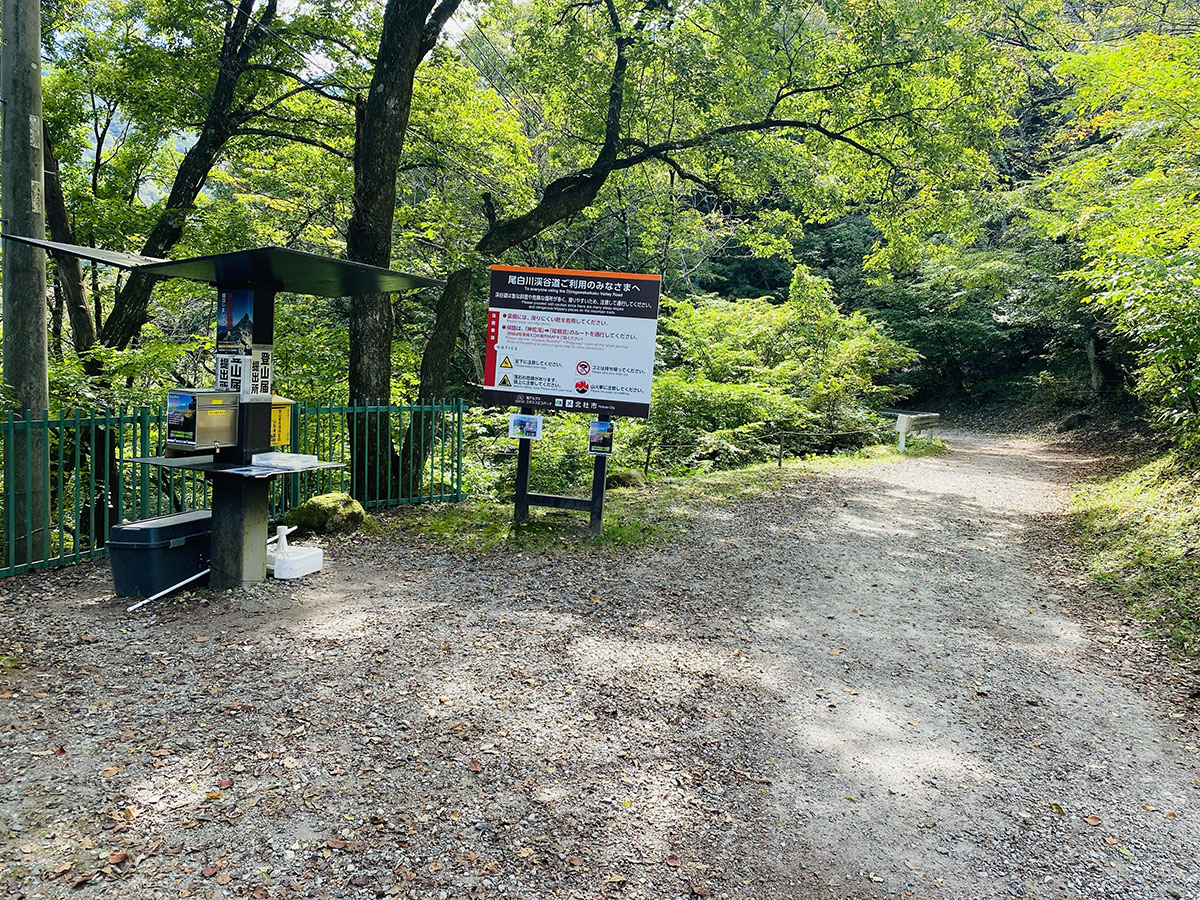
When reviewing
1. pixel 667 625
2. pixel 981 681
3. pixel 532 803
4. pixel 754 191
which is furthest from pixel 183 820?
pixel 754 191

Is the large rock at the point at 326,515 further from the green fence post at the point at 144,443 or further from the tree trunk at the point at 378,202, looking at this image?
the green fence post at the point at 144,443

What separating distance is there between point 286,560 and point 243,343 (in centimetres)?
184

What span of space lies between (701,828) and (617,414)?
5.17m

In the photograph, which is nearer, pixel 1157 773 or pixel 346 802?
pixel 346 802

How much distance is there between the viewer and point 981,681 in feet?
16.7

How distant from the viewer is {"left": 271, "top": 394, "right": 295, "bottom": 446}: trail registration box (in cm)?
634

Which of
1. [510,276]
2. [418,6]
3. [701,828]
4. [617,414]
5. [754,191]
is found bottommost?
[701,828]

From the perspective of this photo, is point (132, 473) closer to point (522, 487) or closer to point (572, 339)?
point (522, 487)

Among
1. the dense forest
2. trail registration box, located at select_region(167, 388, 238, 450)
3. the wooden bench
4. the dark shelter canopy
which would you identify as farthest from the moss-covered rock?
the wooden bench

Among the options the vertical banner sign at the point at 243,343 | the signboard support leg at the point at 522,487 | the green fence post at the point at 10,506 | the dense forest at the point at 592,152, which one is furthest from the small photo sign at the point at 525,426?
the green fence post at the point at 10,506

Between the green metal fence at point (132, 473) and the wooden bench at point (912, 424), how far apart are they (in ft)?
37.0

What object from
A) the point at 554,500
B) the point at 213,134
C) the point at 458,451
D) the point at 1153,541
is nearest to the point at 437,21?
the point at 213,134

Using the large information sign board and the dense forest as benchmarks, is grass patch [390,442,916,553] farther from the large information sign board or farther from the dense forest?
the dense forest

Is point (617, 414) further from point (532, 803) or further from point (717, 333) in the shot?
point (717, 333)
